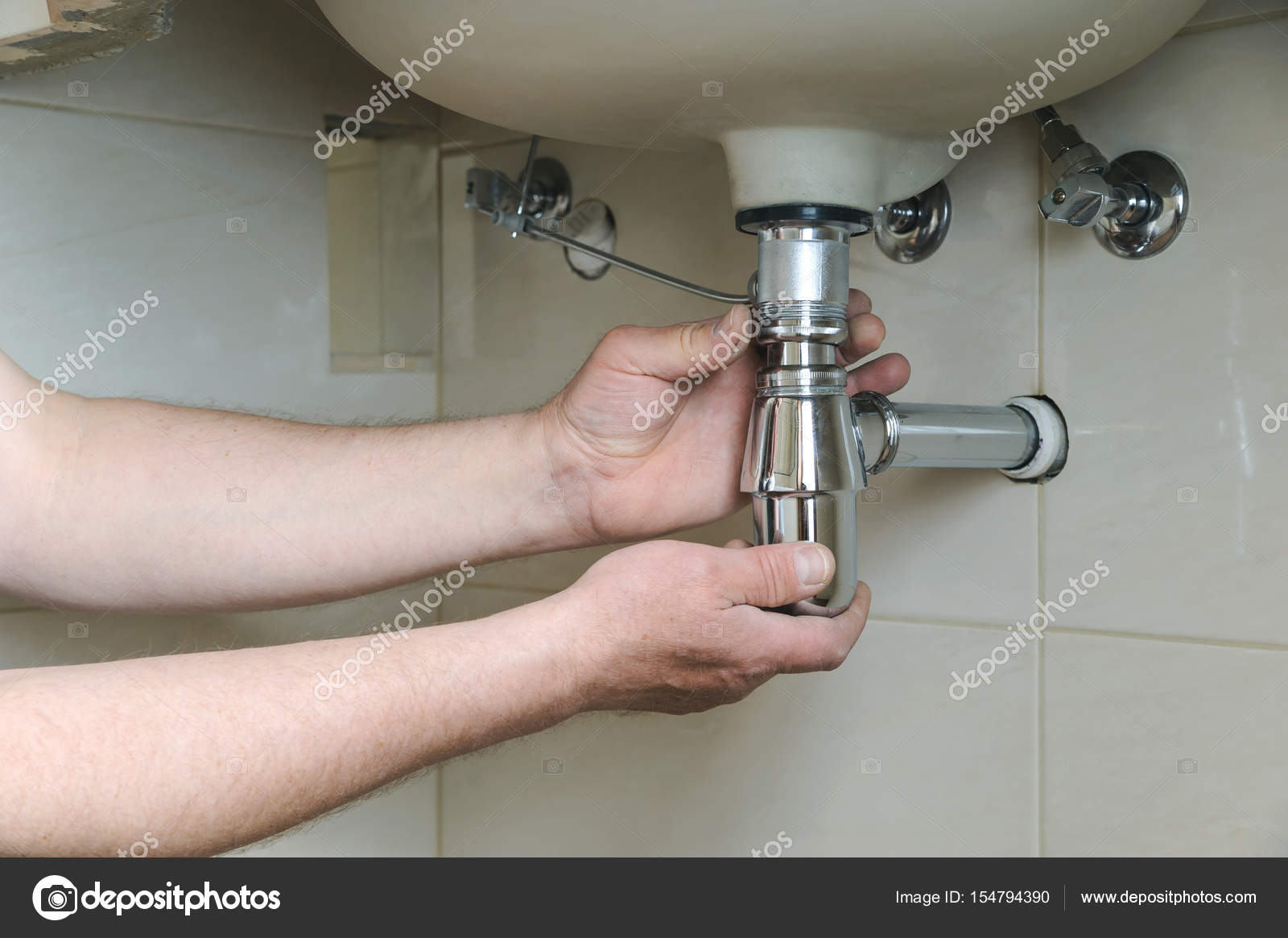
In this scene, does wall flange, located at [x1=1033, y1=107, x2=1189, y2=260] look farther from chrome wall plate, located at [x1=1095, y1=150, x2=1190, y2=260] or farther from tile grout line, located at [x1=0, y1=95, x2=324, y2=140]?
tile grout line, located at [x1=0, y1=95, x2=324, y2=140]

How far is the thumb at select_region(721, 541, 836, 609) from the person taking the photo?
0.58 m

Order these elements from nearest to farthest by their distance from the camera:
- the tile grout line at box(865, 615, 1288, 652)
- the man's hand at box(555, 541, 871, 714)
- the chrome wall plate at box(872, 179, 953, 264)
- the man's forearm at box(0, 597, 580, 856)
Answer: the man's forearm at box(0, 597, 580, 856)
the man's hand at box(555, 541, 871, 714)
the tile grout line at box(865, 615, 1288, 652)
the chrome wall plate at box(872, 179, 953, 264)

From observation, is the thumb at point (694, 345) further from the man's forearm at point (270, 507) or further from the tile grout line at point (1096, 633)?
the tile grout line at point (1096, 633)

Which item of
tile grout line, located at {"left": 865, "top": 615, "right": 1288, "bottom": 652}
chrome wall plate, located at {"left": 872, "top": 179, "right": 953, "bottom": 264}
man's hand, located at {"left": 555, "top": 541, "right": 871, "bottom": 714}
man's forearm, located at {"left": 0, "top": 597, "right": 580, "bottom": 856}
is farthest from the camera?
chrome wall plate, located at {"left": 872, "top": 179, "right": 953, "bottom": 264}

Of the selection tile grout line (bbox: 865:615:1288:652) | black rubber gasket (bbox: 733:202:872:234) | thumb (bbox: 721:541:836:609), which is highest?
black rubber gasket (bbox: 733:202:872:234)

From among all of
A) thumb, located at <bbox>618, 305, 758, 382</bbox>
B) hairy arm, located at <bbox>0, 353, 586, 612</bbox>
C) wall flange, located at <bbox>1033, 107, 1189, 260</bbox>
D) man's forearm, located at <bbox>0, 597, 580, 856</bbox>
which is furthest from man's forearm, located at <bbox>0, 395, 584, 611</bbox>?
wall flange, located at <bbox>1033, 107, 1189, 260</bbox>

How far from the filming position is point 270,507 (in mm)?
786

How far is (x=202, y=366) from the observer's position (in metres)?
0.98

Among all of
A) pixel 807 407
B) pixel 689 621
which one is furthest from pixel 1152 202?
pixel 689 621

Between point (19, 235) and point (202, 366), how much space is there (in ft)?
0.57

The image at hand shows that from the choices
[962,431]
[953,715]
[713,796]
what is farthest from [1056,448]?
[713,796]

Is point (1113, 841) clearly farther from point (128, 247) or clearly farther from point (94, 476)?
point (128, 247)

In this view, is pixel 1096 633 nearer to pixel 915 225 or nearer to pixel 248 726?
pixel 915 225
